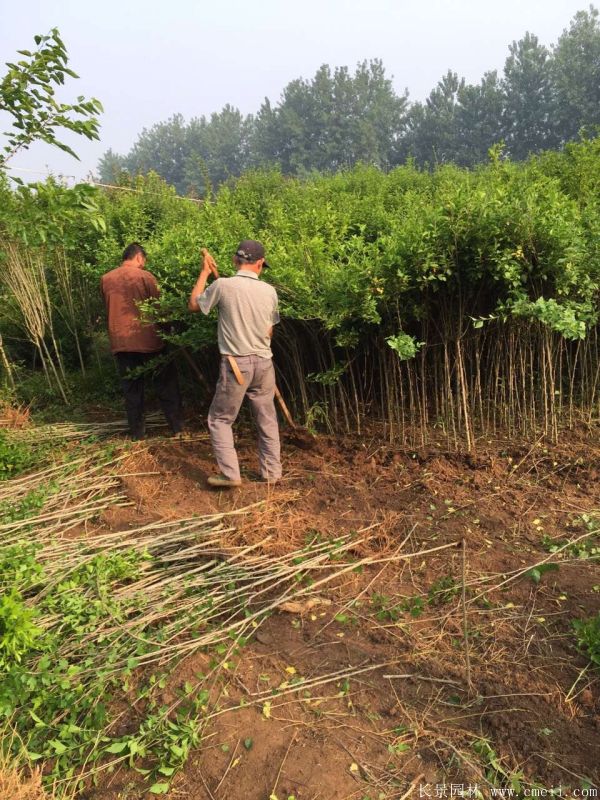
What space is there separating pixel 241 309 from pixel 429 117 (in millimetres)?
51759

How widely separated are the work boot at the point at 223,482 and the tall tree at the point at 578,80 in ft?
135

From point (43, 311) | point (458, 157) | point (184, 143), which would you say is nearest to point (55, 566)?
point (43, 311)

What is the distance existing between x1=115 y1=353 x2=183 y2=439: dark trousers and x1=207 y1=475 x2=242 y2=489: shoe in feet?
4.60

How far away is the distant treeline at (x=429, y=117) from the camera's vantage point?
4088cm

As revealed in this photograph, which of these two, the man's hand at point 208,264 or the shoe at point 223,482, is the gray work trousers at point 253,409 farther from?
the man's hand at point 208,264

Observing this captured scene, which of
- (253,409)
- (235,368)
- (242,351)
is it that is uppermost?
(242,351)

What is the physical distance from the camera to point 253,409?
4.72m

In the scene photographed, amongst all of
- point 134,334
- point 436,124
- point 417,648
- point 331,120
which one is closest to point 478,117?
point 436,124

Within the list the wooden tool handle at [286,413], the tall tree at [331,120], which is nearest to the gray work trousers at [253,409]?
the wooden tool handle at [286,413]

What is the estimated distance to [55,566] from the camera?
11.7 ft

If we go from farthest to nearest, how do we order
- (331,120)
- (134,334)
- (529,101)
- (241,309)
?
(331,120)
(529,101)
(134,334)
(241,309)

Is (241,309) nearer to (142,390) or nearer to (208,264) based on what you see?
(208,264)

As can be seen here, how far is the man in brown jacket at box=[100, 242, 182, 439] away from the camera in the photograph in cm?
560

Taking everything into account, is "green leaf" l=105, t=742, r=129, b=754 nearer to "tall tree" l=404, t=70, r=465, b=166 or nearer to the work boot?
the work boot
